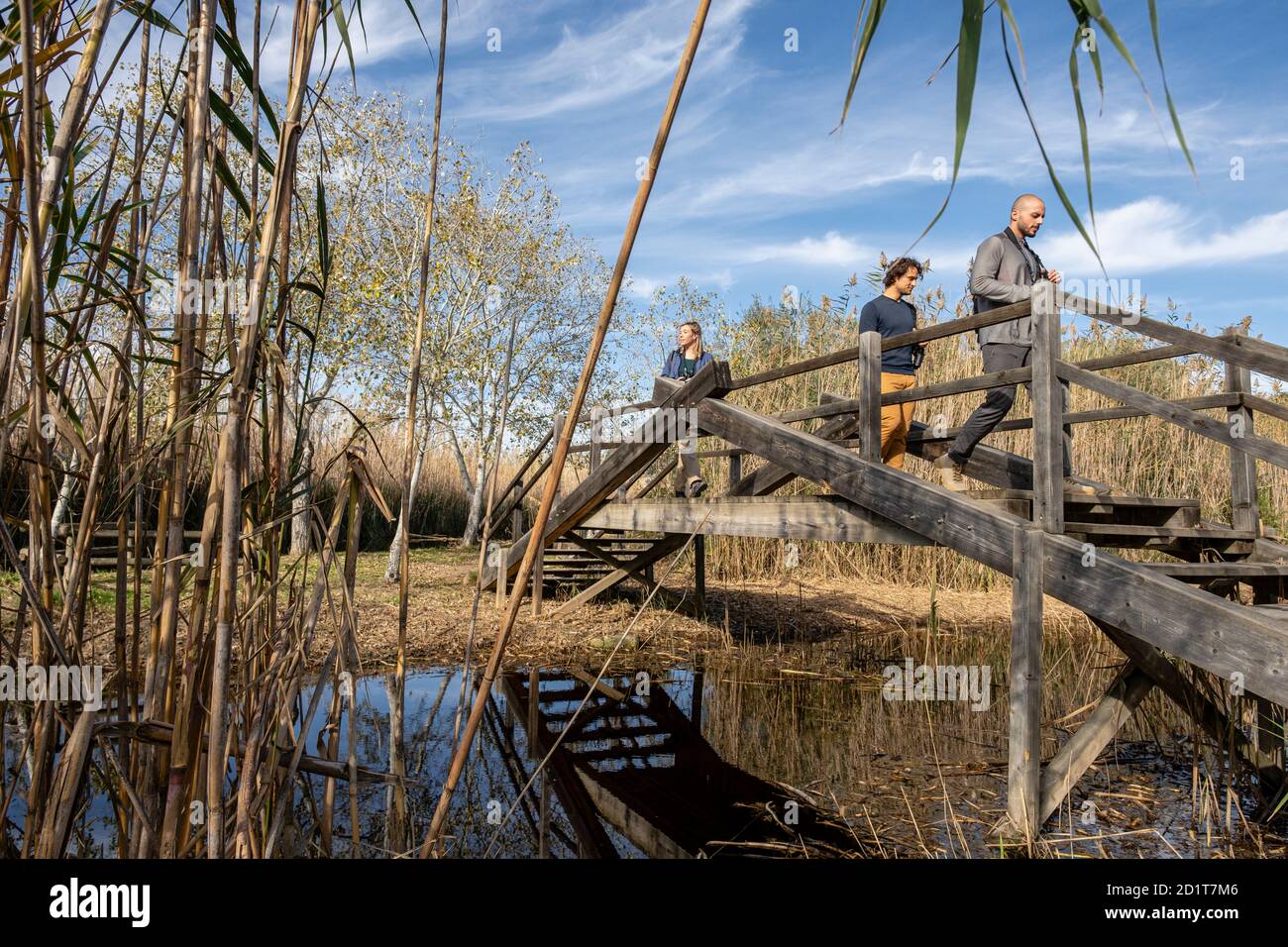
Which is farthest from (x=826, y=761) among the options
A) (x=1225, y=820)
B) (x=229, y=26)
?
(x=229, y=26)

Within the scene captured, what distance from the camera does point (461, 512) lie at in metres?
20.4

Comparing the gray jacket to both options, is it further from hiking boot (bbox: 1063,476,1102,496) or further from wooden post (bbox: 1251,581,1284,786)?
wooden post (bbox: 1251,581,1284,786)

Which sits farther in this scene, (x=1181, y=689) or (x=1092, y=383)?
(x=1181, y=689)

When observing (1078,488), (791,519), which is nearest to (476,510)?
(791,519)

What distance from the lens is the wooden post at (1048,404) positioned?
383 cm

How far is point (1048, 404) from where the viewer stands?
3.82 metres

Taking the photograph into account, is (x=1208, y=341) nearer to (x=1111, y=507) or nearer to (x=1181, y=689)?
(x=1111, y=507)

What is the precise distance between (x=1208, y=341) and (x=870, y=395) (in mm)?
1569

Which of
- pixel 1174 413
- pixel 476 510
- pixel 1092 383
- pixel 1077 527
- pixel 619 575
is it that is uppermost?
pixel 1092 383

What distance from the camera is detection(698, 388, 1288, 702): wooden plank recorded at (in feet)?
9.74

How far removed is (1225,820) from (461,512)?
58.6 ft

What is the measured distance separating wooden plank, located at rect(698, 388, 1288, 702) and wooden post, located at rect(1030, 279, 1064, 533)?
149 millimetres

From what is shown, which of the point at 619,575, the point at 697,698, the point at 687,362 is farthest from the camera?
the point at 619,575

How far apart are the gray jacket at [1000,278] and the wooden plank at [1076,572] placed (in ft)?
3.38
